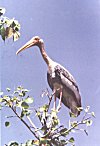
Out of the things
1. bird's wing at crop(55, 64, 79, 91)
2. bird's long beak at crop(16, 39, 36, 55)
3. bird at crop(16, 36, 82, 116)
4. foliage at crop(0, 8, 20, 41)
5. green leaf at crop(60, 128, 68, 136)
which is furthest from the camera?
bird's wing at crop(55, 64, 79, 91)

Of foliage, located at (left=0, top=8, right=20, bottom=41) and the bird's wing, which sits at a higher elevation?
the bird's wing

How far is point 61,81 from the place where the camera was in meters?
2.37

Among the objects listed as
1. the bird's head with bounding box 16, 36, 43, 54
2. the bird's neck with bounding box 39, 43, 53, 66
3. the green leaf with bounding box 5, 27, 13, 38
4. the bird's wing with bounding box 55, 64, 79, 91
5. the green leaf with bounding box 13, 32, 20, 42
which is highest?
the bird's head with bounding box 16, 36, 43, 54

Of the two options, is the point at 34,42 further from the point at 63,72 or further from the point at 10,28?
the point at 10,28

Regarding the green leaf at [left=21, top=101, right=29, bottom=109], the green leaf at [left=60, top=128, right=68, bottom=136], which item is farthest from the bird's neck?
the green leaf at [left=21, top=101, right=29, bottom=109]

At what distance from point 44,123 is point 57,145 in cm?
12

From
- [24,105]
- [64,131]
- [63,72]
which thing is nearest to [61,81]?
[63,72]

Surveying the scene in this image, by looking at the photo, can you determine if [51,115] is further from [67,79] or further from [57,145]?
[67,79]

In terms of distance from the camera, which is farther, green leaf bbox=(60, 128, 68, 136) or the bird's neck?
the bird's neck

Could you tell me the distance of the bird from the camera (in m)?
2.26

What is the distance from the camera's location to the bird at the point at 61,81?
7.41 feet

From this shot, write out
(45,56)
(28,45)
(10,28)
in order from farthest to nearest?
(45,56)
(28,45)
(10,28)

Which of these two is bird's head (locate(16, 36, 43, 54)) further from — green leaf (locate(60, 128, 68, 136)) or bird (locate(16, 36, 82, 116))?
green leaf (locate(60, 128, 68, 136))

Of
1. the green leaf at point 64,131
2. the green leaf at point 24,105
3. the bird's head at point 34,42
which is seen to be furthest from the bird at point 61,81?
the green leaf at point 24,105
